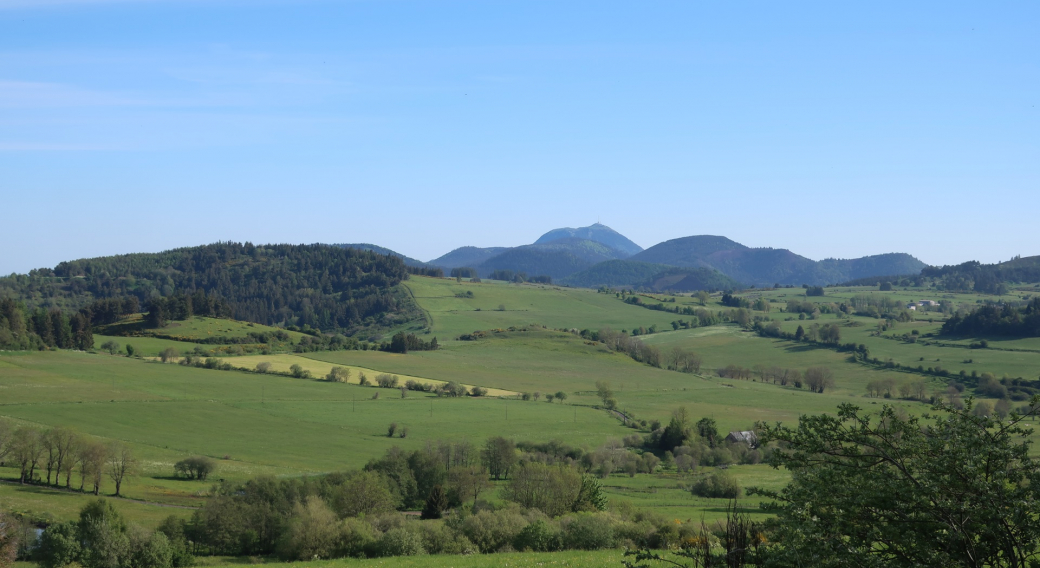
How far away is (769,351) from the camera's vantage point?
161 metres

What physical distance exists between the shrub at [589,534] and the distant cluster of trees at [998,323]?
518ft

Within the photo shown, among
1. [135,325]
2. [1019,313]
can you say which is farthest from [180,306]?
[1019,313]

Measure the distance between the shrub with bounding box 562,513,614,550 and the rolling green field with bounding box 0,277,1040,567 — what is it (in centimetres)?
461

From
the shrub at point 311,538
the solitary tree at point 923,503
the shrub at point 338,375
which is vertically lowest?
the shrub at point 338,375

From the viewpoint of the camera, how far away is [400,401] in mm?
97250

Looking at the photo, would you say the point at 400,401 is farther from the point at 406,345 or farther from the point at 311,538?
the point at 311,538

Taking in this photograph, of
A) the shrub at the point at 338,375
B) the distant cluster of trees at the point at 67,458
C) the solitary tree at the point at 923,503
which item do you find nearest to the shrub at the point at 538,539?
the solitary tree at the point at 923,503

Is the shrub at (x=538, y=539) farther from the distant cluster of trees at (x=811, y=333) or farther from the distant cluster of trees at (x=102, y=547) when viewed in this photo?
the distant cluster of trees at (x=811, y=333)

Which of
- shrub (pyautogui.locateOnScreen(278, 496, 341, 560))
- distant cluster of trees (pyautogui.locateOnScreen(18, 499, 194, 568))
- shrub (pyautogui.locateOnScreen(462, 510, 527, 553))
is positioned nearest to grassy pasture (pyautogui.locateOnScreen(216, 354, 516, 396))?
distant cluster of trees (pyautogui.locateOnScreen(18, 499, 194, 568))

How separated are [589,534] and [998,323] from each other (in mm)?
162388

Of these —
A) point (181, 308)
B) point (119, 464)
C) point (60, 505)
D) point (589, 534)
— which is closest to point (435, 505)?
point (589, 534)

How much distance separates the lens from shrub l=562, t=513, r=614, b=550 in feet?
102

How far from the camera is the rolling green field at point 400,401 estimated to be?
6028cm

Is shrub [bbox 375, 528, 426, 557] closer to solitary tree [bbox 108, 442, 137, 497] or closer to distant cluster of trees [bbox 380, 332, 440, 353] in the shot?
solitary tree [bbox 108, 442, 137, 497]
